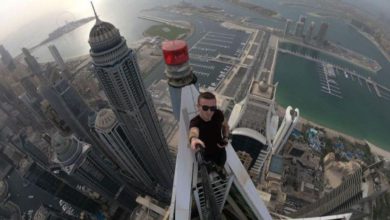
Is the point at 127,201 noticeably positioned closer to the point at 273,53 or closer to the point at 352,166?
the point at 352,166

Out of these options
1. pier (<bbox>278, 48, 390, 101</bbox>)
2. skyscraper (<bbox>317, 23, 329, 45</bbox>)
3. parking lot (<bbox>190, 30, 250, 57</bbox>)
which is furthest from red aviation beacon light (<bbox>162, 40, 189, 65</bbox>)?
skyscraper (<bbox>317, 23, 329, 45</bbox>)

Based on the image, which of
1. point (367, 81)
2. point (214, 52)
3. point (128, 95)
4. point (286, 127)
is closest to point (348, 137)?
point (286, 127)

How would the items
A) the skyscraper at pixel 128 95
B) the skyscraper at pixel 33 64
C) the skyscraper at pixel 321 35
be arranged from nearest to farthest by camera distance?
1. the skyscraper at pixel 128 95
2. the skyscraper at pixel 33 64
3. the skyscraper at pixel 321 35

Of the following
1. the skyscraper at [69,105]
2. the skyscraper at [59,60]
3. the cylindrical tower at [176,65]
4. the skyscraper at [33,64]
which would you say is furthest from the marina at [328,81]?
the skyscraper at [33,64]

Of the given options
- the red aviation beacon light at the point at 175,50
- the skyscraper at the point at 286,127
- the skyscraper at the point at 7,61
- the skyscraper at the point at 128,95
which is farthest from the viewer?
the skyscraper at the point at 7,61

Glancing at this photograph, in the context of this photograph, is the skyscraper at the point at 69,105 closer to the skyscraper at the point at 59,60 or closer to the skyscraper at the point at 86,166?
A: the skyscraper at the point at 86,166

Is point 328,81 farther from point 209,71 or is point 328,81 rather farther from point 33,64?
point 33,64

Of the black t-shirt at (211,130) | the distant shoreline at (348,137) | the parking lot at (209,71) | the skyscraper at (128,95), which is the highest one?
the black t-shirt at (211,130)
